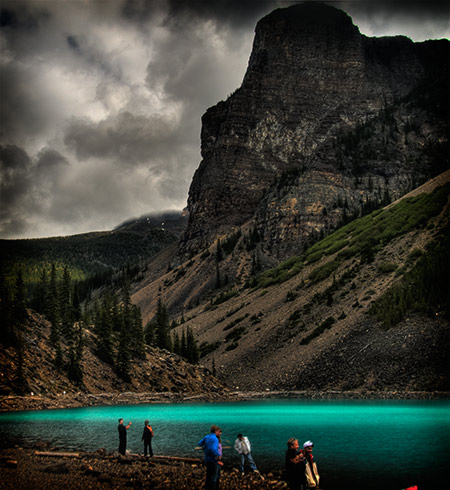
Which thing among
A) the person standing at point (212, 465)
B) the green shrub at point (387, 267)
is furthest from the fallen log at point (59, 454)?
the green shrub at point (387, 267)

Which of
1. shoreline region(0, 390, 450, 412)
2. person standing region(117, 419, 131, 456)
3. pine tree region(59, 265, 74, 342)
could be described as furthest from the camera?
pine tree region(59, 265, 74, 342)

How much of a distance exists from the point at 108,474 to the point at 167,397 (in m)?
44.2

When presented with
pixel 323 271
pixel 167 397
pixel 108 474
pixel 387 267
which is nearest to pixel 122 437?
pixel 108 474

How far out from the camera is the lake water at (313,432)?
2016 cm

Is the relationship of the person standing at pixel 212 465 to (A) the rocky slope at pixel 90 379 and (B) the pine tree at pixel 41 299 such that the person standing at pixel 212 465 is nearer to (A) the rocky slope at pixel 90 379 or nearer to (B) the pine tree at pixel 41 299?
(A) the rocky slope at pixel 90 379

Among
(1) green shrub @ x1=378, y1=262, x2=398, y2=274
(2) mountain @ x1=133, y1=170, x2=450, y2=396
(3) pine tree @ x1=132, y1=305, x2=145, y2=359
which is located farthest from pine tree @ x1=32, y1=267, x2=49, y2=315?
(1) green shrub @ x1=378, y1=262, x2=398, y2=274

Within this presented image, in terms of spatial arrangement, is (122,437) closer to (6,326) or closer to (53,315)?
(6,326)

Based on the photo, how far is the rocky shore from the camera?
56.9ft

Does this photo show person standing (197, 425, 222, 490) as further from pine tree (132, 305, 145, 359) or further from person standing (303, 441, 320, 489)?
pine tree (132, 305, 145, 359)

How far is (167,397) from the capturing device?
61.6 m

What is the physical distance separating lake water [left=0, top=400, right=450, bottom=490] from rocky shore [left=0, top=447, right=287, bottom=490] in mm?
2731

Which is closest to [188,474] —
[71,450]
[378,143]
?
[71,450]

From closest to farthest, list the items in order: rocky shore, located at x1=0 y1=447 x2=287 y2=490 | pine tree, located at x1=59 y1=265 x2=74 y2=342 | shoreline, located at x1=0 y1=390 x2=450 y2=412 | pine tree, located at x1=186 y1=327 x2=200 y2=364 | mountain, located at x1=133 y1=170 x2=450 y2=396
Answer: rocky shore, located at x1=0 y1=447 x2=287 y2=490, shoreline, located at x1=0 y1=390 x2=450 y2=412, mountain, located at x1=133 y1=170 x2=450 y2=396, pine tree, located at x1=59 y1=265 x2=74 y2=342, pine tree, located at x1=186 y1=327 x2=200 y2=364

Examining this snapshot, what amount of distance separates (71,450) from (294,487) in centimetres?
1575
